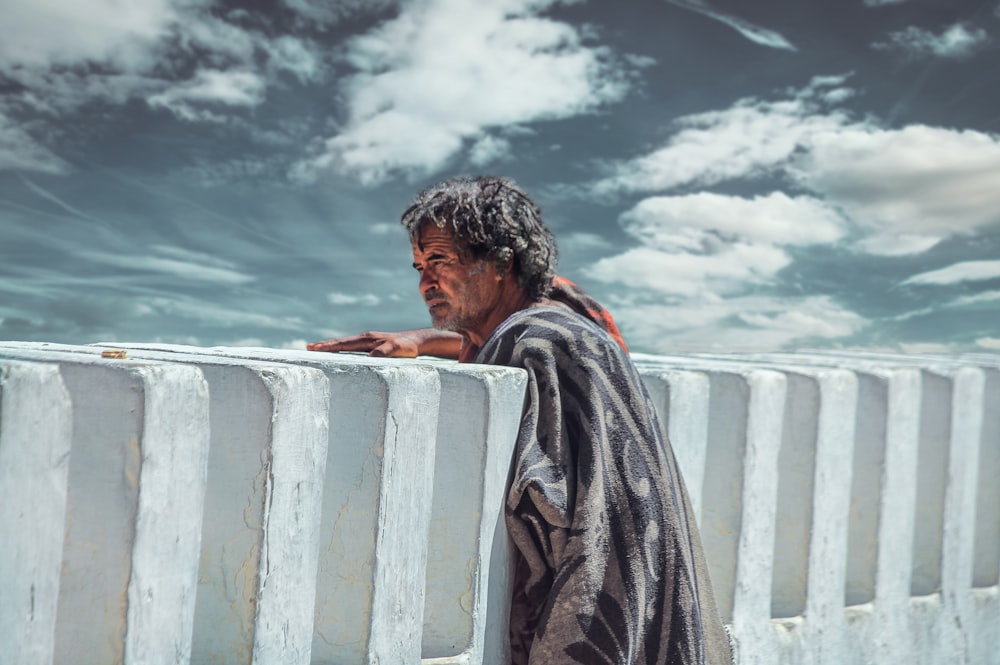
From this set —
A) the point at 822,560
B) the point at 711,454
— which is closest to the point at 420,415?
the point at 711,454

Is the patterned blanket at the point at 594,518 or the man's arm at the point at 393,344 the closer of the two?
the patterned blanket at the point at 594,518

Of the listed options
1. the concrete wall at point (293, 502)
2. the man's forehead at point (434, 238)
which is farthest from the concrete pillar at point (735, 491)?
the man's forehead at point (434, 238)

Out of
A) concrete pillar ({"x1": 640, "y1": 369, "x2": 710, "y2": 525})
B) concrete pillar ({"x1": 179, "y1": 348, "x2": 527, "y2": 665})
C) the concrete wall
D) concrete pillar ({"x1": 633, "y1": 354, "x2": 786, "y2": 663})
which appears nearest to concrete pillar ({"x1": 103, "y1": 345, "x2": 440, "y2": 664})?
the concrete wall

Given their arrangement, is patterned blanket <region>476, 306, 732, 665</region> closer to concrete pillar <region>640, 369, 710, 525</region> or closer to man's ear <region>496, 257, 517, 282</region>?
man's ear <region>496, 257, 517, 282</region>

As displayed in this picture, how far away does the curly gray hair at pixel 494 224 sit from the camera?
2.63 metres

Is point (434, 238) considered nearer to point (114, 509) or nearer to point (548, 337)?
point (548, 337)

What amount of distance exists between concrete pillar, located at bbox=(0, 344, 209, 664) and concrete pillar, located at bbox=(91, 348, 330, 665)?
15 cm

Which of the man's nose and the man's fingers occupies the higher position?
the man's nose

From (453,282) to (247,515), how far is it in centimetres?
100

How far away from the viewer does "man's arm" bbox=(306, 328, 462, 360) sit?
295cm

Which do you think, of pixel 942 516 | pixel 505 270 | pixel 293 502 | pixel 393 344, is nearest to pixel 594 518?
pixel 293 502

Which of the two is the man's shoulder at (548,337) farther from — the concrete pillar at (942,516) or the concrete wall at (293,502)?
the concrete pillar at (942,516)

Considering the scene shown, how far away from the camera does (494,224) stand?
263 centimetres

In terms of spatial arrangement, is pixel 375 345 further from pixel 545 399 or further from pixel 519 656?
pixel 519 656
